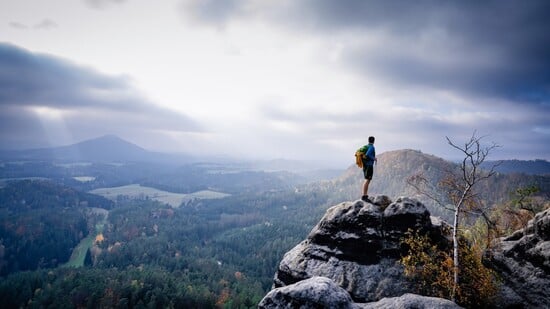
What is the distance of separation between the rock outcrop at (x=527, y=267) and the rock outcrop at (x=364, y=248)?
169 inches

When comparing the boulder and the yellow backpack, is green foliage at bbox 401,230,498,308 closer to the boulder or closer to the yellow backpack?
the boulder

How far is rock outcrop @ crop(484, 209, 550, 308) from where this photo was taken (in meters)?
→ 20.7

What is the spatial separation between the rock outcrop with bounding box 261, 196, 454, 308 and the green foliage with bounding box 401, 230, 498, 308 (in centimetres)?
98

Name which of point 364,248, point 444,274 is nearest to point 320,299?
point 364,248

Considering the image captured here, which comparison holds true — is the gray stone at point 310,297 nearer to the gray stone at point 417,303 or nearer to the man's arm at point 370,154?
the gray stone at point 417,303

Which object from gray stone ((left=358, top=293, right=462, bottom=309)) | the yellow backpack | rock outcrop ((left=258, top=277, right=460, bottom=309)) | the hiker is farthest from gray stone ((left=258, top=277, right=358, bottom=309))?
the yellow backpack

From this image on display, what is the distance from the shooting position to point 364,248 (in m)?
25.8

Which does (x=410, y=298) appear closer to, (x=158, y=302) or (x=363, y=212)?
(x=363, y=212)

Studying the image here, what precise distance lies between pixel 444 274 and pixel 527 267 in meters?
6.66

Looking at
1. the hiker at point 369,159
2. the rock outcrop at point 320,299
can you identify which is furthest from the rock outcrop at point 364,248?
the rock outcrop at point 320,299

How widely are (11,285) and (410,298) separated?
179 metres

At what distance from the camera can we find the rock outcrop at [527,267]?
2066 centimetres

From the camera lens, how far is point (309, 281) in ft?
63.4

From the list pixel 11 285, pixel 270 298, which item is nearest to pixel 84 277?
pixel 11 285
